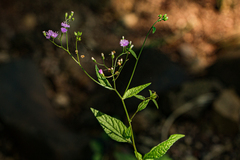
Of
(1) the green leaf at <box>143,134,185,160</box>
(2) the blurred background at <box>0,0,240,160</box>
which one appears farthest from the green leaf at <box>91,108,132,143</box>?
(2) the blurred background at <box>0,0,240,160</box>

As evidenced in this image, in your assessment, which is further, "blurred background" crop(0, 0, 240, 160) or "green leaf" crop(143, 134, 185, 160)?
"blurred background" crop(0, 0, 240, 160)

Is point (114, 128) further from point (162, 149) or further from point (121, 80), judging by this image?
point (121, 80)

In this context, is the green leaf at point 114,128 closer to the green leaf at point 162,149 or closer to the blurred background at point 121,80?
the green leaf at point 162,149

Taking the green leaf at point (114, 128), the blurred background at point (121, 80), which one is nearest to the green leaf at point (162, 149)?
the green leaf at point (114, 128)

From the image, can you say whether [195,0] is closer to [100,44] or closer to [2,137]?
[100,44]

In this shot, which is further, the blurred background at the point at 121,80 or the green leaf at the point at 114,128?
the blurred background at the point at 121,80

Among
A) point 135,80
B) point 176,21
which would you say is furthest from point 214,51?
point 135,80

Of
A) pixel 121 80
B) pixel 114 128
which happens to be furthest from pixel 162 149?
pixel 121 80

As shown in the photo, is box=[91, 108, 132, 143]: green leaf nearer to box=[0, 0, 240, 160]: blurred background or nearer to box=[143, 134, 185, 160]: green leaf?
box=[143, 134, 185, 160]: green leaf
